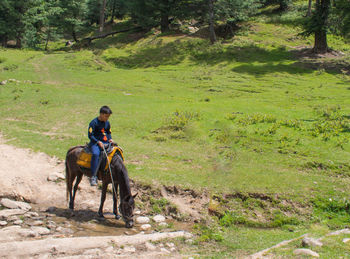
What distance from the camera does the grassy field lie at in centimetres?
1013

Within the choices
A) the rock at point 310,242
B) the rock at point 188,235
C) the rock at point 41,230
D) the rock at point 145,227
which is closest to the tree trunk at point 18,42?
the rock at point 41,230

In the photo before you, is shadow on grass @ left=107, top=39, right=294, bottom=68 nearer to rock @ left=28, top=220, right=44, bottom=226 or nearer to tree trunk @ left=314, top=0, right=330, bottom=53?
tree trunk @ left=314, top=0, right=330, bottom=53

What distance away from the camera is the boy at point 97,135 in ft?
30.7

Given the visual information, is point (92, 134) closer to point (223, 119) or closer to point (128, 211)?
point (128, 211)

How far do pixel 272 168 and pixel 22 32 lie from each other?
48.7 meters

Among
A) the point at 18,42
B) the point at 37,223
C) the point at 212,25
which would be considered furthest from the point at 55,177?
the point at 18,42

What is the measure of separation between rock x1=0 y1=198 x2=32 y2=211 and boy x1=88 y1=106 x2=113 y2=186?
2.67m

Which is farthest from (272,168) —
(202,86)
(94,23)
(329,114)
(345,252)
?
(94,23)

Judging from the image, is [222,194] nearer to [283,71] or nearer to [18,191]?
[18,191]

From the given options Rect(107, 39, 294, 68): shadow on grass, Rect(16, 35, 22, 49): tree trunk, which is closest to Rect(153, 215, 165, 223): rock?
Rect(107, 39, 294, 68): shadow on grass

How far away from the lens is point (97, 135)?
9797mm

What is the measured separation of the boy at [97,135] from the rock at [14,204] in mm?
2673

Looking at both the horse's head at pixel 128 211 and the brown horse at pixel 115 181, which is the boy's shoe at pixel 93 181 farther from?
the horse's head at pixel 128 211

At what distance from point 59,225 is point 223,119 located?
11.7 meters
